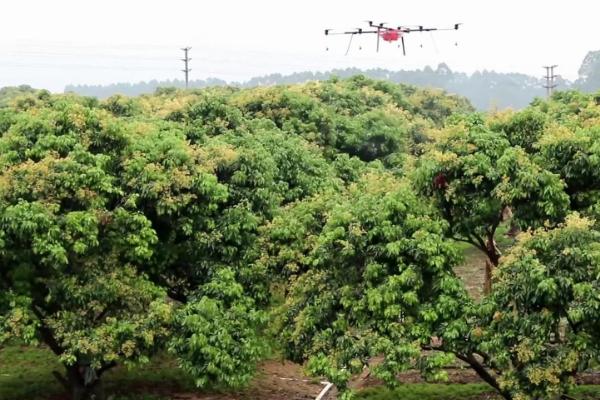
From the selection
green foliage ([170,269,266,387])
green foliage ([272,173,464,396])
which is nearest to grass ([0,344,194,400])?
green foliage ([170,269,266,387])

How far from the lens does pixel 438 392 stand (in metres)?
19.6

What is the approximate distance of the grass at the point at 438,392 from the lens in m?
18.9

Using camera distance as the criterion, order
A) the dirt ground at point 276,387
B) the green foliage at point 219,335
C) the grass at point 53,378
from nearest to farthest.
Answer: the green foliage at point 219,335 → the dirt ground at point 276,387 → the grass at point 53,378

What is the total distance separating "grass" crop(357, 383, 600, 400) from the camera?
1889 cm

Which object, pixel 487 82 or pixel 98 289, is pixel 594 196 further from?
pixel 487 82

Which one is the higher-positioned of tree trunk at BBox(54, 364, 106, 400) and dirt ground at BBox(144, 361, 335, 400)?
Answer: tree trunk at BBox(54, 364, 106, 400)

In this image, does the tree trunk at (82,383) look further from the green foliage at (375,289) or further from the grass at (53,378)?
the green foliage at (375,289)

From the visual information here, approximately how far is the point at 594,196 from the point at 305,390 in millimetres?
9667

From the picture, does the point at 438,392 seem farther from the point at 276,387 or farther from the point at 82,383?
the point at 82,383

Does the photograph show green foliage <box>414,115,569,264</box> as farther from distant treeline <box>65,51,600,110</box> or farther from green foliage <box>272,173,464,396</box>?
distant treeline <box>65,51,600,110</box>

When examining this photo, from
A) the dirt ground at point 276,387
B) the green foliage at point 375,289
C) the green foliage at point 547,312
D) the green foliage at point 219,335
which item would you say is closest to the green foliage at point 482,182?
the green foliage at point 375,289

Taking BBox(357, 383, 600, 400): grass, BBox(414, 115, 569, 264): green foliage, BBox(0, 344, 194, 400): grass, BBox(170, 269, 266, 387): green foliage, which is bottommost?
BBox(0, 344, 194, 400): grass

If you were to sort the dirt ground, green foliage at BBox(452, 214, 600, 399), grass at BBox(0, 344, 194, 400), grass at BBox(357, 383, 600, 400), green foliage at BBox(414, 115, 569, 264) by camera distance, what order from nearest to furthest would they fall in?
green foliage at BBox(452, 214, 600, 399)
green foliage at BBox(414, 115, 569, 264)
grass at BBox(357, 383, 600, 400)
the dirt ground
grass at BBox(0, 344, 194, 400)

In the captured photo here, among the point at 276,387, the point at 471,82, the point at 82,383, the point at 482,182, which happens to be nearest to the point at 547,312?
the point at 482,182
